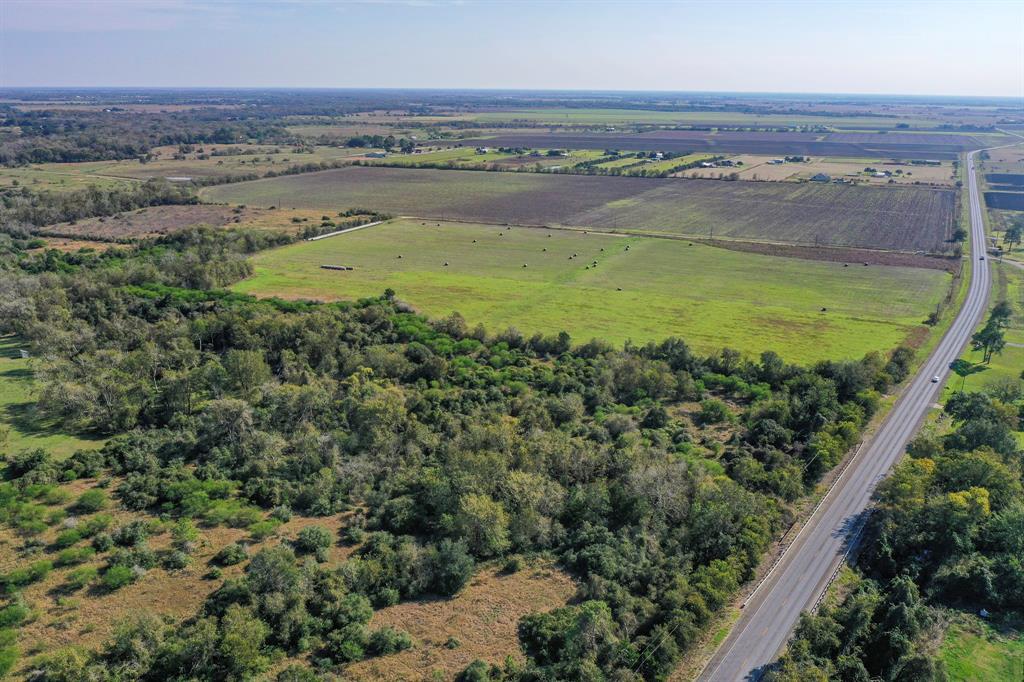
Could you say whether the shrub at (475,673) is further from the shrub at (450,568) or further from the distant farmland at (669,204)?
the distant farmland at (669,204)

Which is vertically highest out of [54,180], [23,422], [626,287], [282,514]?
[54,180]

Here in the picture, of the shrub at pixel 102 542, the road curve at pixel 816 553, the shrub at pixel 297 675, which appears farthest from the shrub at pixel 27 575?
the road curve at pixel 816 553

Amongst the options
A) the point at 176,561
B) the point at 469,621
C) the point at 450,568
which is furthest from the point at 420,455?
the point at 176,561

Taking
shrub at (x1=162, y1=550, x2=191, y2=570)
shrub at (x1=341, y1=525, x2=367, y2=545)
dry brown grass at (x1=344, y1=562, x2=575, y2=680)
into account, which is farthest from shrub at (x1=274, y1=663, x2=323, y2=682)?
shrub at (x1=162, y1=550, x2=191, y2=570)

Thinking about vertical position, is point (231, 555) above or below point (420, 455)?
below

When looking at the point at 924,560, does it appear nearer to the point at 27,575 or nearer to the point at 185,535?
the point at 185,535

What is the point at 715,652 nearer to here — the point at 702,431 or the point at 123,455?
the point at 702,431

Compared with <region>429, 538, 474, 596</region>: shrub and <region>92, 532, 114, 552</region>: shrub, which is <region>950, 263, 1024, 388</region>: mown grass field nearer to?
<region>429, 538, 474, 596</region>: shrub
